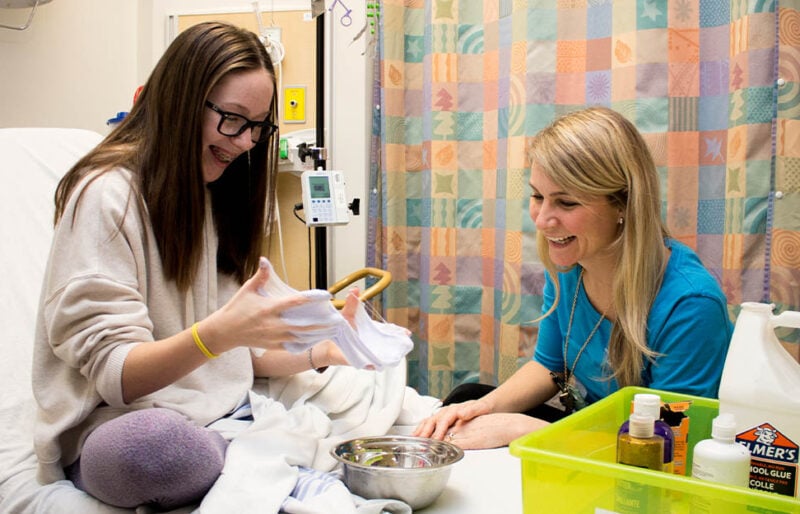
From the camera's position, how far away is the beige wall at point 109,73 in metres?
2.62

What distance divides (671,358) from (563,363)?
364mm

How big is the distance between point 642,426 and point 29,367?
131cm

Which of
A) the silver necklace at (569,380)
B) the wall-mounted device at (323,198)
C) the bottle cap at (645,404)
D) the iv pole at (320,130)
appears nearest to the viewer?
Result: the bottle cap at (645,404)

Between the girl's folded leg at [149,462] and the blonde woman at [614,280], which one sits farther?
the blonde woman at [614,280]

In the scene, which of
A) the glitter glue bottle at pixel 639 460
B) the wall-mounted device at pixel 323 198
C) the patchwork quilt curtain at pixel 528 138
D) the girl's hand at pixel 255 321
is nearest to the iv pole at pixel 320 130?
the wall-mounted device at pixel 323 198

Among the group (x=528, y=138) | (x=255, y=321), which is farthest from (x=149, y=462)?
(x=528, y=138)

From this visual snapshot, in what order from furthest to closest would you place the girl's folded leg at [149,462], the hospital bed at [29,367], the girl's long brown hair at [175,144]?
the girl's long brown hair at [175,144] < the hospital bed at [29,367] < the girl's folded leg at [149,462]

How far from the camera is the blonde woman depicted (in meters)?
1.32

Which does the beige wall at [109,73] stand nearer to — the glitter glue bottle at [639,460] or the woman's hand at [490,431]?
the woman's hand at [490,431]

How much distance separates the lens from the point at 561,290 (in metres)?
1.63

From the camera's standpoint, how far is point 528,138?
2.11 meters

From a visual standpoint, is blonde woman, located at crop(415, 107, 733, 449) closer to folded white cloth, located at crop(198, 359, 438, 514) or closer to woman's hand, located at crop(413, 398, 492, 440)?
woman's hand, located at crop(413, 398, 492, 440)

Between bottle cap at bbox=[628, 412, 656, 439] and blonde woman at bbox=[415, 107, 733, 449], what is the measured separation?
0.48 m

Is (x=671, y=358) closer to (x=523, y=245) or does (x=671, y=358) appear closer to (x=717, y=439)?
(x=717, y=439)
